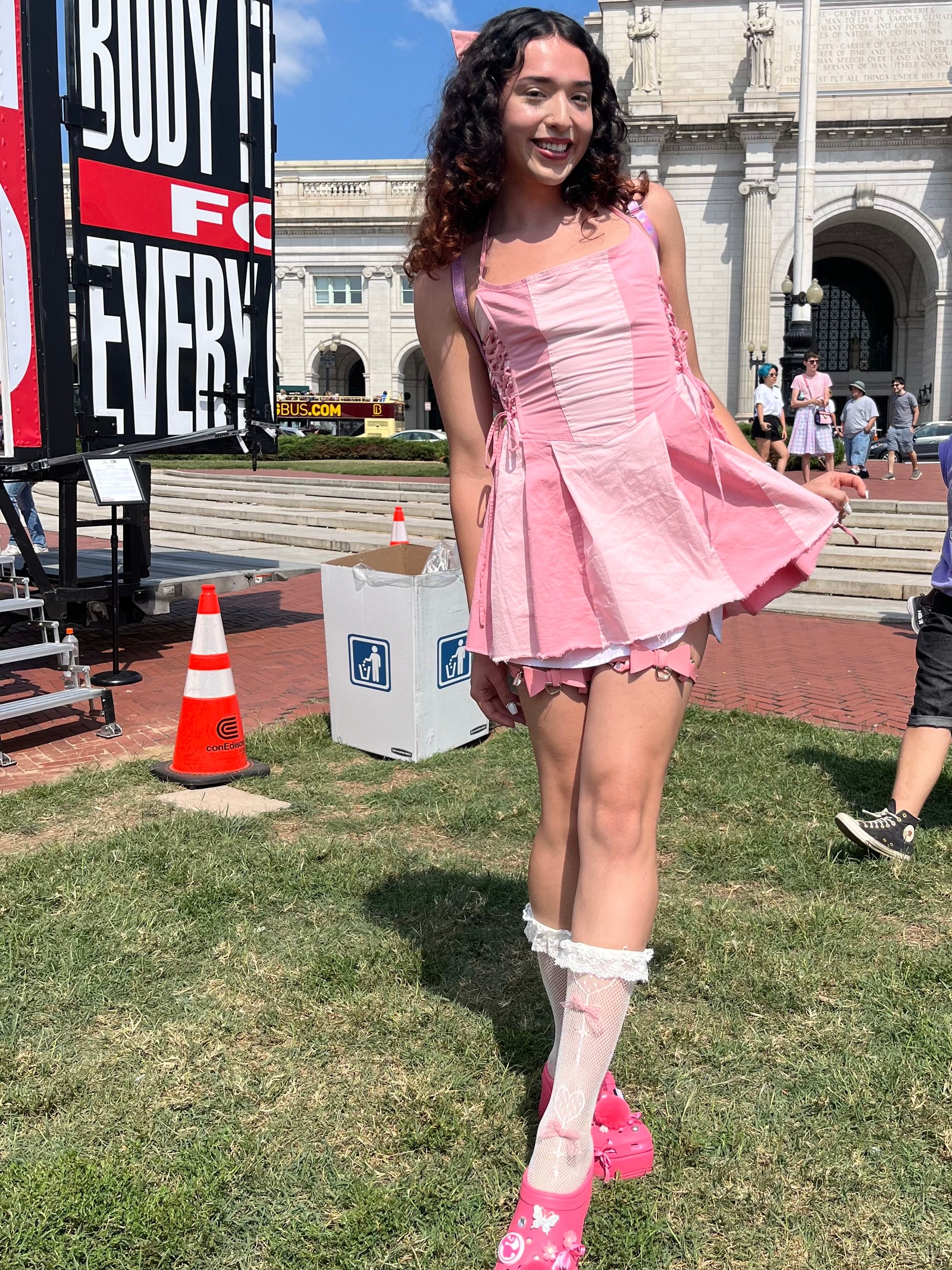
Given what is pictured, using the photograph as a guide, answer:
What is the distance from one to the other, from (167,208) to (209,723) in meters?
4.68

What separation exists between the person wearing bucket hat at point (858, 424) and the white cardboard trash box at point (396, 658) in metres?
15.8

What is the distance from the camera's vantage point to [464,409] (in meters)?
2.27

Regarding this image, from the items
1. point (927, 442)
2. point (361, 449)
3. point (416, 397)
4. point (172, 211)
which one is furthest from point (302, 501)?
point (416, 397)

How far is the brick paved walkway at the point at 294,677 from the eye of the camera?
593 cm

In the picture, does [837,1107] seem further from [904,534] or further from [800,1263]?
[904,534]

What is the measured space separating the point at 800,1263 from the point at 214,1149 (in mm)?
1199

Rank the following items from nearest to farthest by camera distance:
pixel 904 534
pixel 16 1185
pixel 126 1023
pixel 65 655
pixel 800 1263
Answer: pixel 800 1263 → pixel 16 1185 → pixel 126 1023 → pixel 65 655 → pixel 904 534

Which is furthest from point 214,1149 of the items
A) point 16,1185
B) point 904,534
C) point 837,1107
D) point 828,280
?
point 828,280

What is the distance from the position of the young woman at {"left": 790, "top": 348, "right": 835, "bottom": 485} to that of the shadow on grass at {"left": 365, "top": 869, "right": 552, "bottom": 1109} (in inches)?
525

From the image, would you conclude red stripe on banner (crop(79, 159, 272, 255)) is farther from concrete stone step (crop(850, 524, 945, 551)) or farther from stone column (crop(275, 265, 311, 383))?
stone column (crop(275, 265, 311, 383))

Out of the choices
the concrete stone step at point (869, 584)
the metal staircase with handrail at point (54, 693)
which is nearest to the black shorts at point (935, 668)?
the metal staircase with handrail at point (54, 693)

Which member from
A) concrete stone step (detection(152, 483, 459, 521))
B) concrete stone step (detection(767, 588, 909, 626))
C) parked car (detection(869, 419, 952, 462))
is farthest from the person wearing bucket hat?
concrete stone step (detection(767, 588, 909, 626))

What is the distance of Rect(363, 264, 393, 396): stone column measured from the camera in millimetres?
58938

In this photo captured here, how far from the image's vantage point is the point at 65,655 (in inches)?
241
